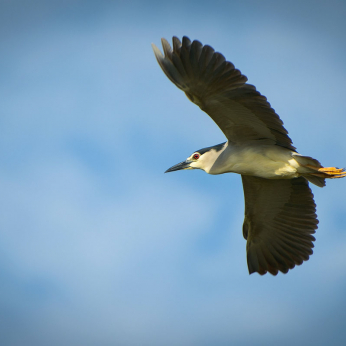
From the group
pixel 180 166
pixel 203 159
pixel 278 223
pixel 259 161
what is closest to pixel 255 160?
pixel 259 161

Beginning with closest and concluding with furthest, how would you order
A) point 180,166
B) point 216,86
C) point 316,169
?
point 216,86 < point 316,169 < point 180,166

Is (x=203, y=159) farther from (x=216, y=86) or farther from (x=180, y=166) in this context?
(x=216, y=86)

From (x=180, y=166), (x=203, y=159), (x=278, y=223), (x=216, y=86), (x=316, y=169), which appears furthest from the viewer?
(x=278, y=223)

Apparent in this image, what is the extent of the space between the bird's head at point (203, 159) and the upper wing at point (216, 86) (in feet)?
2.49

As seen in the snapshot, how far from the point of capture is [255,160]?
8.62 m

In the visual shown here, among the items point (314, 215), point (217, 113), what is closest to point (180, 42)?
point (217, 113)

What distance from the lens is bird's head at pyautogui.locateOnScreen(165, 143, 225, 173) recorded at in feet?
29.5

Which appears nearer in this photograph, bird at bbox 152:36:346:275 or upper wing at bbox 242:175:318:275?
bird at bbox 152:36:346:275

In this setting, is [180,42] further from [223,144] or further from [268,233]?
[268,233]

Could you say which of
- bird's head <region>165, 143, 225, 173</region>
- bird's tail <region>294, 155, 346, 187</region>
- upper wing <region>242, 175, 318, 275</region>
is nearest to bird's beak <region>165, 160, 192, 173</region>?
bird's head <region>165, 143, 225, 173</region>

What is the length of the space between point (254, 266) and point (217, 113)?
132 inches

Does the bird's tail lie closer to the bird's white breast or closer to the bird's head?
the bird's white breast

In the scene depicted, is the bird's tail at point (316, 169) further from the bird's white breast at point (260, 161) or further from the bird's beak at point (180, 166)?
the bird's beak at point (180, 166)

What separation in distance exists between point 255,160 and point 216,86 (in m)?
1.57
